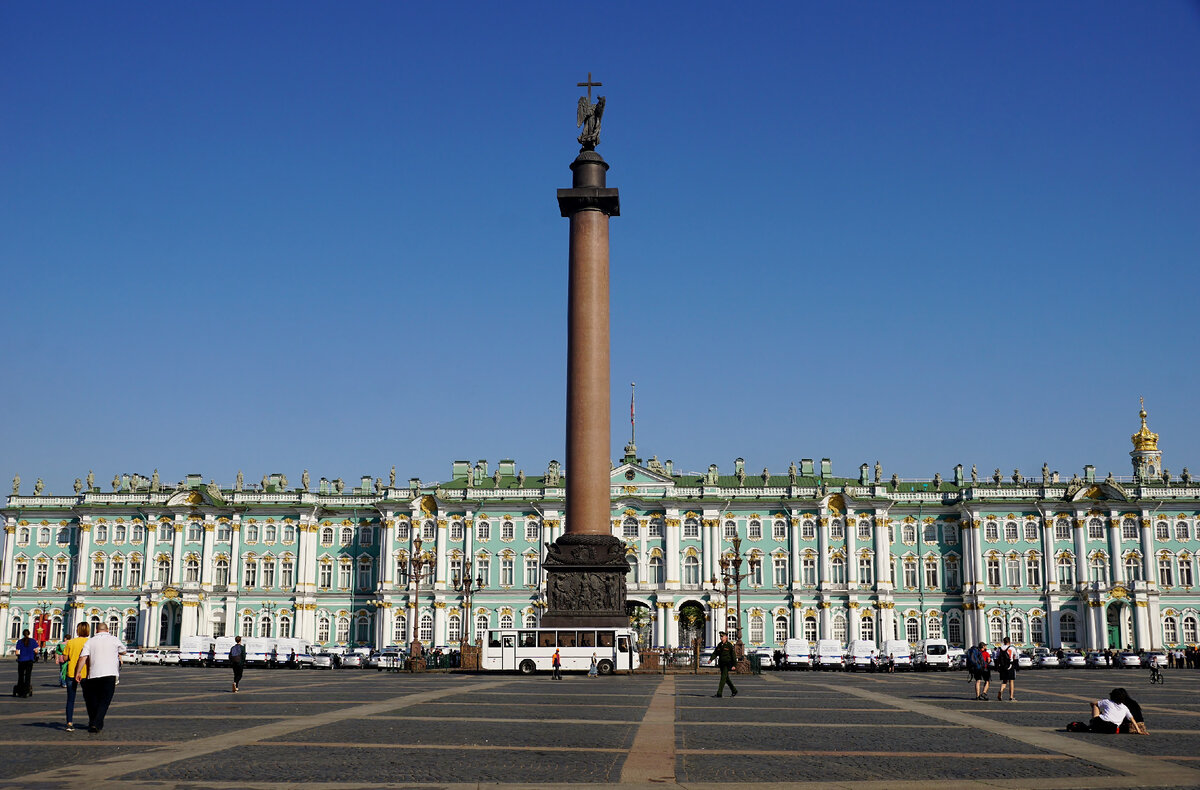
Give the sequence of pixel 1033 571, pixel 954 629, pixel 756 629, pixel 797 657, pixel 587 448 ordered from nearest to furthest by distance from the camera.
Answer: pixel 587 448 → pixel 797 657 → pixel 1033 571 → pixel 954 629 → pixel 756 629

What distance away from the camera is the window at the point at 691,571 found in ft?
287

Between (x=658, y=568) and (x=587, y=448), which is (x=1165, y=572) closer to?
(x=658, y=568)

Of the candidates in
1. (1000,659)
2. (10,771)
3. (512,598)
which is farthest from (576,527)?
(512,598)

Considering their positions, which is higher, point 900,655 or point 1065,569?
point 1065,569

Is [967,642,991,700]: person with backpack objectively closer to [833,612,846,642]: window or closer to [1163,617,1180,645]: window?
[833,612,846,642]: window

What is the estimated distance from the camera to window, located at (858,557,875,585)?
87812 mm

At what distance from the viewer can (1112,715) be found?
18.7m

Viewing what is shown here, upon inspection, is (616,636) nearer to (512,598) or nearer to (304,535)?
(512,598)

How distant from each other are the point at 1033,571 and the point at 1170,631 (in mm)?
9744

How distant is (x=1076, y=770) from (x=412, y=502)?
259ft

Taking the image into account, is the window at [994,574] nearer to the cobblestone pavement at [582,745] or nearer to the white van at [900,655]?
the white van at [900,655]

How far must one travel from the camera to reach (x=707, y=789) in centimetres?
1244

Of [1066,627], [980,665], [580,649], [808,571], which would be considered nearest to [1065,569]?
[1066,627]

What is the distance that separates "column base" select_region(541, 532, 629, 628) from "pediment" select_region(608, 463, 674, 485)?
4375cm
